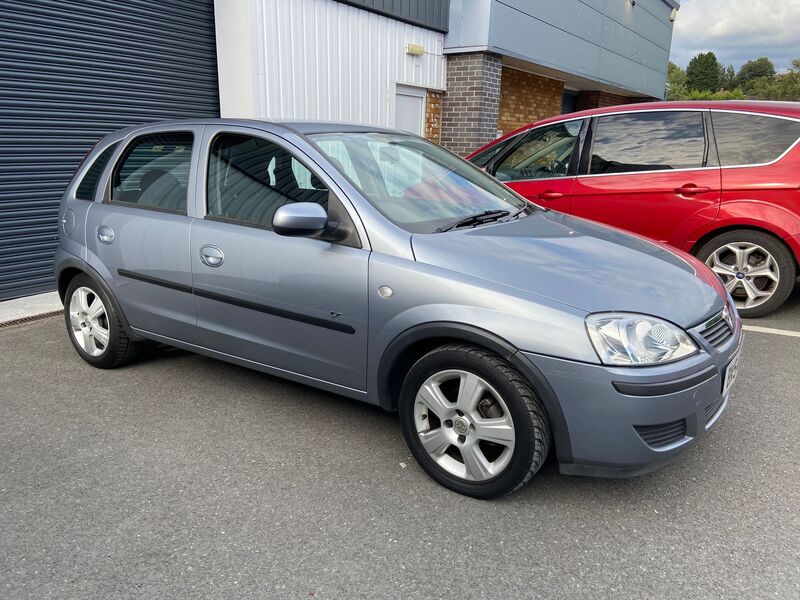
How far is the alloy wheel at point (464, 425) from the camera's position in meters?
2.63

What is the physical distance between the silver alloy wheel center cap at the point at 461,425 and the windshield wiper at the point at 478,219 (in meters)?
0.89

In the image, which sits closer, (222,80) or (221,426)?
(221,426)

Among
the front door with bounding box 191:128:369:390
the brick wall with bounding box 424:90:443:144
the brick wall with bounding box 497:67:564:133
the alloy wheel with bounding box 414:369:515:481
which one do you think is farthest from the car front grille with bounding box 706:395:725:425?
the brick wall with bounding box 497:67:564:133

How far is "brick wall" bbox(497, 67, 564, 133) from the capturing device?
12.6 m

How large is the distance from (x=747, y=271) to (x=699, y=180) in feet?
2.81

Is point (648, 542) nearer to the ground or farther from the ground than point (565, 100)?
nearer to the ground


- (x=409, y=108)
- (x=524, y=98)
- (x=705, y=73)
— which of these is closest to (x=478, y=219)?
(x=409, y=108)

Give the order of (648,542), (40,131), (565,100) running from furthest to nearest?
(565,100)
(40,131)
(648,542)

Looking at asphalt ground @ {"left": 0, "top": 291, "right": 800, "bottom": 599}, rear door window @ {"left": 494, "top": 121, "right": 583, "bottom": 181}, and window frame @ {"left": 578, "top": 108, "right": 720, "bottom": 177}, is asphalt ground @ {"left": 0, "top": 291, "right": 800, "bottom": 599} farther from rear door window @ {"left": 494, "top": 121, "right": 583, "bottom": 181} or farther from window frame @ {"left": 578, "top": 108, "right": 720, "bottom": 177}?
rear door window @ {"left": 494, "top": 121, "right": 583, "bottom": 181}

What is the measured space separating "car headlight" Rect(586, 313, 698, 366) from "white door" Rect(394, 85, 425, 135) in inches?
302

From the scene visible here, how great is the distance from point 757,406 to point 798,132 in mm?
2566

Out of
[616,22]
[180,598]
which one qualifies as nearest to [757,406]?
[180,598]

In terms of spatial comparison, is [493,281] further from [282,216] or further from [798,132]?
[798,132]

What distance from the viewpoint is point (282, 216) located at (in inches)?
114
